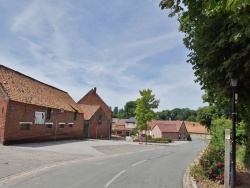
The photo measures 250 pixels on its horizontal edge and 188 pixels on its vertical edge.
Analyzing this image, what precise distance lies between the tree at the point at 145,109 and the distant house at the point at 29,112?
44.3 feet

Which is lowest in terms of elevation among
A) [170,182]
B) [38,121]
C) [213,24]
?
[170,182]

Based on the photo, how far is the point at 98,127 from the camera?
55.1 m

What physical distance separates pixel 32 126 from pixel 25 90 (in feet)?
12.9

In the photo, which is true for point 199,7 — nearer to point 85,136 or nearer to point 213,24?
point 213,24

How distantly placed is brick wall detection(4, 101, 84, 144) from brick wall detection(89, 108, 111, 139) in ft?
33.3

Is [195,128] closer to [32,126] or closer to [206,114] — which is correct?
[206,114]

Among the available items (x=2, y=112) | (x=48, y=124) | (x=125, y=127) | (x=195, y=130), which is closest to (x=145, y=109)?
(x=48, y=124)

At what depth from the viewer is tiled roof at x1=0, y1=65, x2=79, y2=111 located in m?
27.6

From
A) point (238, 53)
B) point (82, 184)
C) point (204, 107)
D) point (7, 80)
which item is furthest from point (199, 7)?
point (204, 107)

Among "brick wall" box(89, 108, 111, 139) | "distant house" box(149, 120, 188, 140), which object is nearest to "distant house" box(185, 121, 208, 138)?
"distant house" box(149, 120, 188, 140)

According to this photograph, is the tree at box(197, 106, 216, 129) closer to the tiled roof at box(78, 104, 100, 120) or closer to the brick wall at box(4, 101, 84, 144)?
the tiled roof at box(78, 104, 100, 120)

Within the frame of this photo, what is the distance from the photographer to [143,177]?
14.0m

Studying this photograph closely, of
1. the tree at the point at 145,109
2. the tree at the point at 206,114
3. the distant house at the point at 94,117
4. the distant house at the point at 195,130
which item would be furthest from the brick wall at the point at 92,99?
the distant house at the point at 195,130

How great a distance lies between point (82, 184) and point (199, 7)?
24.4 ft
